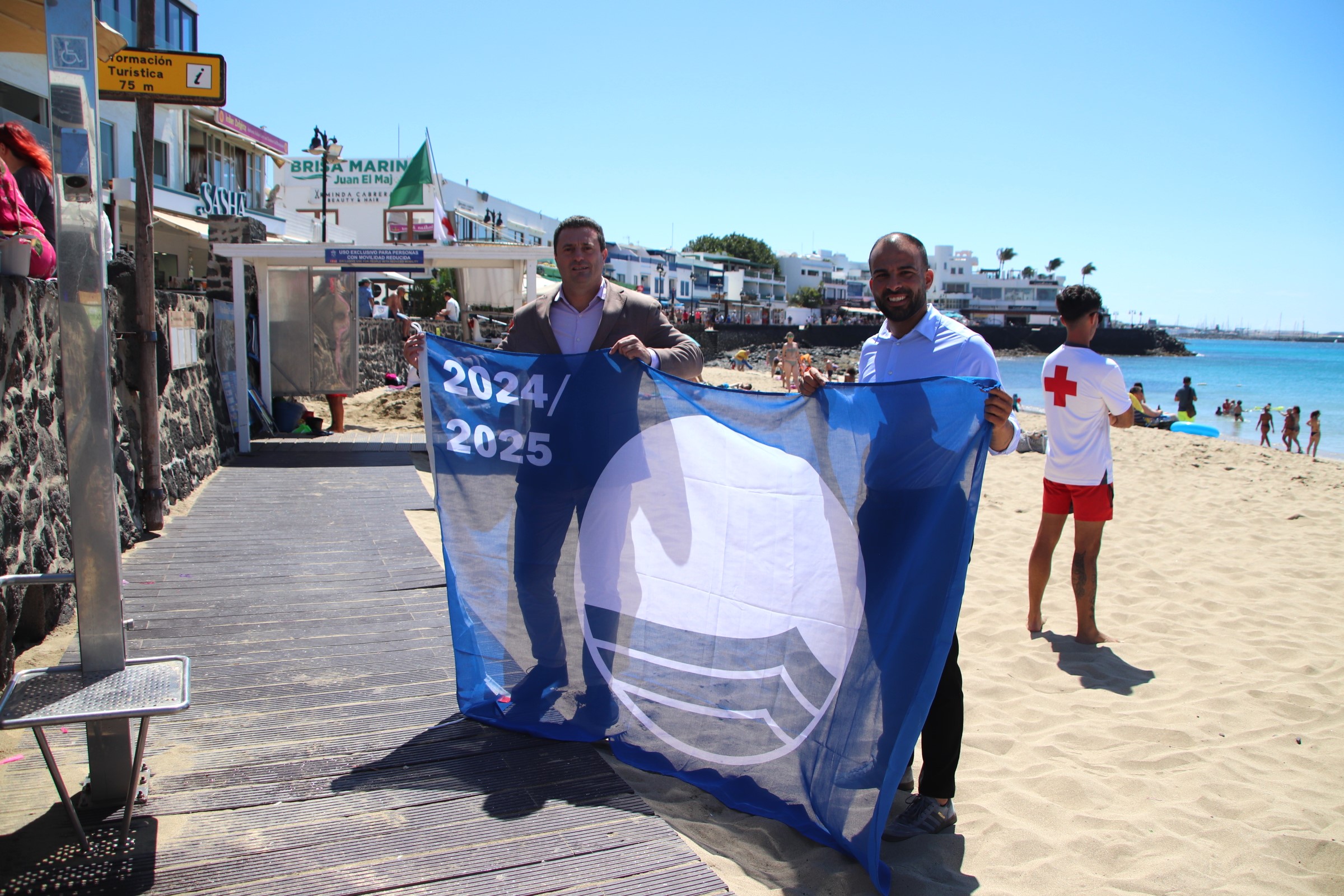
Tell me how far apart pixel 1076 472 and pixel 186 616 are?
15.7 ft

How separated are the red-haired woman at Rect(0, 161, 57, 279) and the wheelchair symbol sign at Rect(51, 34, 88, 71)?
182 centimetres

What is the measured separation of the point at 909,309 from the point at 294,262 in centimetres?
947

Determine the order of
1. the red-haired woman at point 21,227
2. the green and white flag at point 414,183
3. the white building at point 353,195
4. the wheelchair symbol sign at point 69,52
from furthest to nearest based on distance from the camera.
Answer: the white building at point 353,195 < the green and white flag at point 414,183 < the red-haired woman at point 21,227 < the wheelchair symbol sign at point 69,52

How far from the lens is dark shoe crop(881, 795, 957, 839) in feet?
8.59

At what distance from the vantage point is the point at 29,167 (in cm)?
440

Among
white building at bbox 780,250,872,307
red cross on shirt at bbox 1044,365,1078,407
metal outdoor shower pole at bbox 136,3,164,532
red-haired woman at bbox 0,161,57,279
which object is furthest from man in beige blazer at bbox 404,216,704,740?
white building at bbox 780,250,872,307

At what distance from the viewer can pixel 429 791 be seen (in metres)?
2.61

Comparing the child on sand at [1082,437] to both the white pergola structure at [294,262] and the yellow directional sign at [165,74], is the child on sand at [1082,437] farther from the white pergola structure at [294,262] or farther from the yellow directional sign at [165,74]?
the white pergola structure at [294,262]

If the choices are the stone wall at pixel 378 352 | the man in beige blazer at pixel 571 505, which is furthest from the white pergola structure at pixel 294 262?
the man in beige blazer at pixel 571 505

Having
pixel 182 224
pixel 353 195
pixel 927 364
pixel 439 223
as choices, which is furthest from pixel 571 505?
pixel 353 195

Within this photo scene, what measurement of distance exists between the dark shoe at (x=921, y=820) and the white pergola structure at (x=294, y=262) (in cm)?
744

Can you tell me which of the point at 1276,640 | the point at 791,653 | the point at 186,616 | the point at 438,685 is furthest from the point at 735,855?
the point at 1276,640

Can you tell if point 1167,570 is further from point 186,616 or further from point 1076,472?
point 186,616

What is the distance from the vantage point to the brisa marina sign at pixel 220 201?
2261 cm
